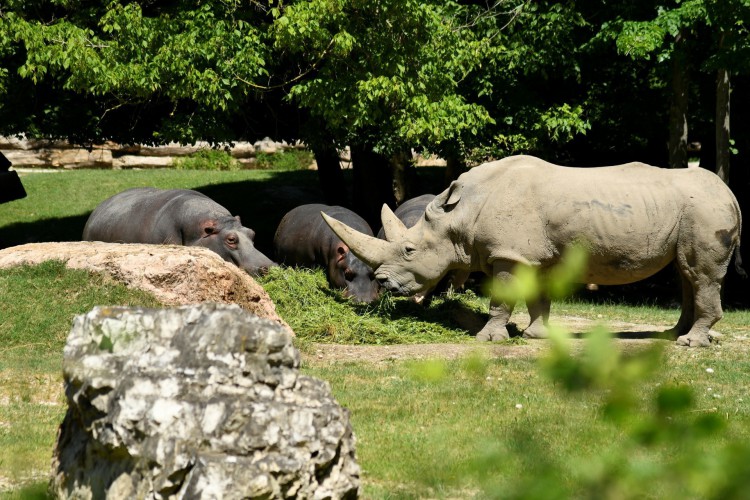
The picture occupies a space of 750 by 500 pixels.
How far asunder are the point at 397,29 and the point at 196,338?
12.3 m

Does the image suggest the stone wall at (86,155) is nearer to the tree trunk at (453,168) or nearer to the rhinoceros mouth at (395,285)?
the tree trunk at (453,168)

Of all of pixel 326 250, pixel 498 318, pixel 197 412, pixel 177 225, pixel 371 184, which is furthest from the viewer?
pixel 371 184

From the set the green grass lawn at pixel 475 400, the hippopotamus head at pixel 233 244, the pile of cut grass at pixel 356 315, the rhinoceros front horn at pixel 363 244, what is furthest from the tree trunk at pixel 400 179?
the rhinoceros front horn at pixel 363 244

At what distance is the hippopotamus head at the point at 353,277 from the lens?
46.4ft

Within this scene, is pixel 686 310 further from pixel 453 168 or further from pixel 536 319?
pixel 453 168

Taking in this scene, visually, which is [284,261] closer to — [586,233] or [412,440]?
[586,233]

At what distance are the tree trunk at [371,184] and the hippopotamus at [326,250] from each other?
442cm

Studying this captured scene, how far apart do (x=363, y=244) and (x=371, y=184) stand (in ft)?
28.6

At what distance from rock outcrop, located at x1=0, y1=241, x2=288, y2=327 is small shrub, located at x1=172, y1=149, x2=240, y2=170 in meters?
20.2

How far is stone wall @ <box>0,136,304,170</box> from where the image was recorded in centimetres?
3161

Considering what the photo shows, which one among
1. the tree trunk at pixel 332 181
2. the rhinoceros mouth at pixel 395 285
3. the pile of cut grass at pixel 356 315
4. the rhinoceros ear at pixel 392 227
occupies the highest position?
the rhinoceros ear at pixel 392 227

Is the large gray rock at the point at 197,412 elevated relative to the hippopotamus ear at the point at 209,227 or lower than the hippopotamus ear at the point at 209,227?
elevated

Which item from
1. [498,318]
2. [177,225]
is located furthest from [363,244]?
[177,225]

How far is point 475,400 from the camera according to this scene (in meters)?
8.24
